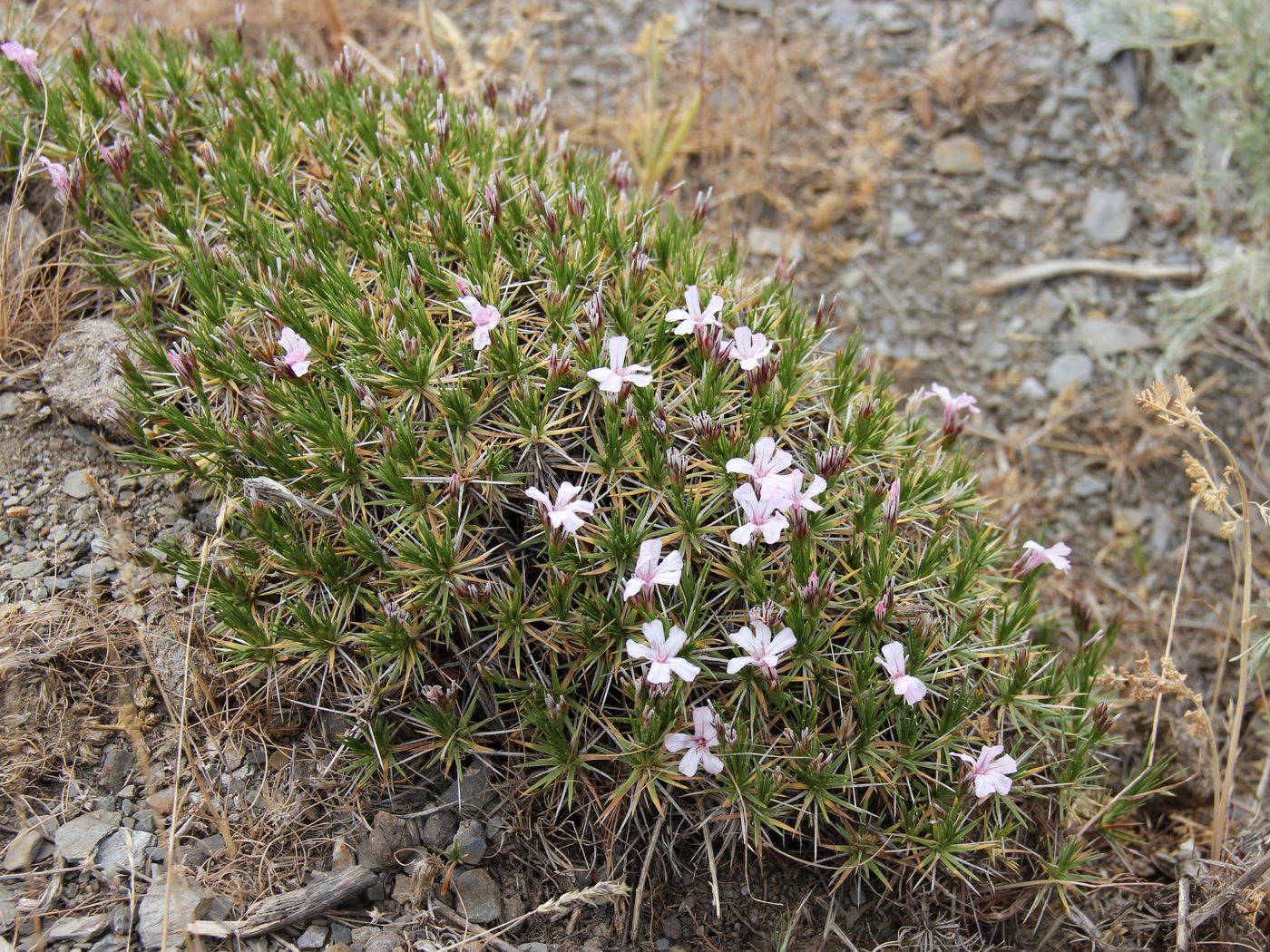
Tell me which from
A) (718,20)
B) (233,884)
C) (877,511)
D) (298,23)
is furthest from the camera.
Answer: (718,20)

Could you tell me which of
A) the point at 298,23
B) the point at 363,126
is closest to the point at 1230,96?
the point at 363,126

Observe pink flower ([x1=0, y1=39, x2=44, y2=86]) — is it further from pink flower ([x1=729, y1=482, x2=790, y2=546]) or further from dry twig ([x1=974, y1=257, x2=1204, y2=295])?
dry twig ([x1=974, y1=257, x2=1204, y2=295])

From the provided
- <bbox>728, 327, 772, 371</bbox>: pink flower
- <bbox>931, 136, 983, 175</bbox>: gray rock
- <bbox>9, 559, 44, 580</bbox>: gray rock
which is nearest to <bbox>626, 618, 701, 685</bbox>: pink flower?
<bbox>728, 327, 772, 371</bbox>: pink flower

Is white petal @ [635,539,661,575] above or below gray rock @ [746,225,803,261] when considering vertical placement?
above

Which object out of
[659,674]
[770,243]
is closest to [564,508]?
[659,674]

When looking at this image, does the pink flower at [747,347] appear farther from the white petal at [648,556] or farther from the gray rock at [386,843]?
the gray rock at [386,843]

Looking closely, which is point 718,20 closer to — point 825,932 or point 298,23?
point 298,23
